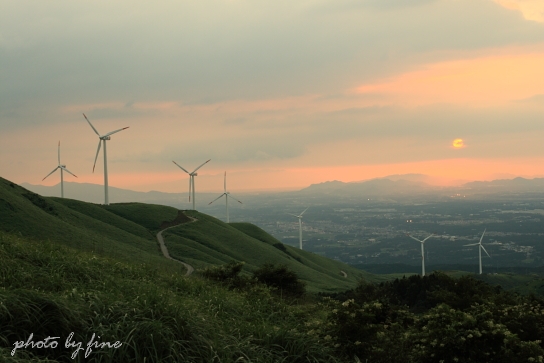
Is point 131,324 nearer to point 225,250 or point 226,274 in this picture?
point 226,274

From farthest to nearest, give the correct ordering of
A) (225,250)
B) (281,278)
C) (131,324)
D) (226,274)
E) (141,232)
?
(225,250), (141,232), (281,278), (226,274), (131,324)

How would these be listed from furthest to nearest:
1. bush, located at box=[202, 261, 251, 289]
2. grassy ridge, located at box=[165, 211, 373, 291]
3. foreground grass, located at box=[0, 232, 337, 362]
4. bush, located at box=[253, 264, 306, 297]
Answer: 1. grassy ridge, located at box=[165, 211, 373, 291]
2. bush, located at box=[253, 264, 306, 297]
3. bush, located at box=[202, 261, 251, 289]
4. foreground grass, located at box=[0, 232, 337, 362]

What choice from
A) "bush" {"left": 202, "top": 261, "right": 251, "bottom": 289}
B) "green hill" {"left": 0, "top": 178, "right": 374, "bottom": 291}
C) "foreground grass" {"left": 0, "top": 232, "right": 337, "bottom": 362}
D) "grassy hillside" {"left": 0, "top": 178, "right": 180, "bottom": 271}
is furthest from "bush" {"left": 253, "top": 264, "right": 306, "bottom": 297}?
"green hill" {"left": 0, "top": 178, "right": 374, "bottom": 291}

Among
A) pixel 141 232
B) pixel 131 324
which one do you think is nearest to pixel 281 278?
pixel 131 324

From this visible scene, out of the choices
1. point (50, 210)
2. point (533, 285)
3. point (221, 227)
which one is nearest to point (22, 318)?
point (50, 210)

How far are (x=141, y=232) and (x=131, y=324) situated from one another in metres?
87.6

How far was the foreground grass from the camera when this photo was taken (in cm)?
1384

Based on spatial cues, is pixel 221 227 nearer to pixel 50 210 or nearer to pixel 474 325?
pixel 50 210

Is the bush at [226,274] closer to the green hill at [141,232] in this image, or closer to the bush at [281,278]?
the bush at [281,278]

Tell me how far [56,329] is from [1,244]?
32.9 ft

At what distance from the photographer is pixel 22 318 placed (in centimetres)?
1416

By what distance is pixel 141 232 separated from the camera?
99.8 meters

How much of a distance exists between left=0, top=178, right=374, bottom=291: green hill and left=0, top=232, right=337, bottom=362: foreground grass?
38.5 metres

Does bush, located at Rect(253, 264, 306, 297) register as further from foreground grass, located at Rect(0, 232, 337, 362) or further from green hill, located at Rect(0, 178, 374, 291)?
green hill, located at Rect(0, 178, 374, 291)
